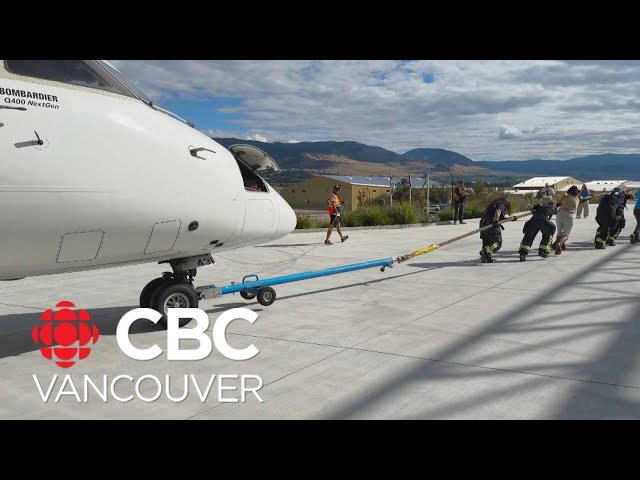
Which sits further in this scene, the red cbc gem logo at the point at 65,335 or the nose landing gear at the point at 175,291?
the nose landing gear at the point at 175,291

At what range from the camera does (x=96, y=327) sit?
6773 mm

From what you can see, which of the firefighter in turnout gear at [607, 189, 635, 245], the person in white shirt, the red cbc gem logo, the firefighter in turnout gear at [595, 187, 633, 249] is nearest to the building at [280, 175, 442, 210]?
the firefighter in turnout gear at [607, 189, 635, 245]

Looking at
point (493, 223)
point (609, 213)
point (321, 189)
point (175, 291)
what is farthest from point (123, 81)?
point (321, 189)

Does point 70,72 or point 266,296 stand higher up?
point 70,72

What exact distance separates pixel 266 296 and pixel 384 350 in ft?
8.01

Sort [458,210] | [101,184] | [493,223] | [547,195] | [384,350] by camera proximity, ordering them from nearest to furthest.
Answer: [101,184] < [384,350] < [493,223] < [547,195] < [458,210]

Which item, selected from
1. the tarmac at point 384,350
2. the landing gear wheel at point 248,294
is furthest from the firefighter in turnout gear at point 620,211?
the landing gear wheel at point 248,294

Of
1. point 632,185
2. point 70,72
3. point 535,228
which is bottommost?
point 535,228

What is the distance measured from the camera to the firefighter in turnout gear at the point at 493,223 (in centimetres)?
1145

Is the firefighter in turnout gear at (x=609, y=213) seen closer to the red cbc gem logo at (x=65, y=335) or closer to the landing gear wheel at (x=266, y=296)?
the landing gear wheel at (x=266, y=296)

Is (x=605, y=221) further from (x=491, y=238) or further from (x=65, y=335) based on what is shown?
(x=65, y=335)

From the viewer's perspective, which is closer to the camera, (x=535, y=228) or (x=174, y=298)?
(x=174, y=298)

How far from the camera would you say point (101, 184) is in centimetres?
502
